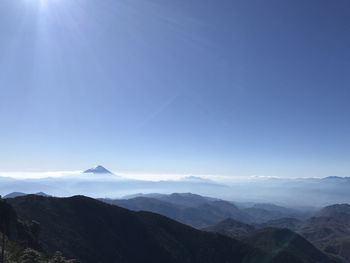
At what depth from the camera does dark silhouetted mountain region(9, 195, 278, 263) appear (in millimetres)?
141375

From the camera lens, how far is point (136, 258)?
6171 inches

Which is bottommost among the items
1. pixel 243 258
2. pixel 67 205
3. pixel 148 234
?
pixel 243 258

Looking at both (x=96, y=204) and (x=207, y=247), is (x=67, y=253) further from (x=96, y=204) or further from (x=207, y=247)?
(x=207, y=247)

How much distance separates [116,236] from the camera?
163250 millimetres

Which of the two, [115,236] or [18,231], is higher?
[18,231]

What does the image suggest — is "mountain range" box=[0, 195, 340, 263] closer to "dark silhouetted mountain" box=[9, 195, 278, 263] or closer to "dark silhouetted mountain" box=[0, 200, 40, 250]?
"dark silhouetted mountain" box=[9, 195, 278, 263]

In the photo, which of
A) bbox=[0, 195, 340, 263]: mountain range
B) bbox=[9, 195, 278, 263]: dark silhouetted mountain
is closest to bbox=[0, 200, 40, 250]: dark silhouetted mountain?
bbox=[9, 195, 278, 263]: dark silhouetted mountain

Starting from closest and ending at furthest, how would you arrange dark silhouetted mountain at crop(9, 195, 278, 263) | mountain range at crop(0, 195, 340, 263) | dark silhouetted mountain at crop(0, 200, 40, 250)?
dark silhouetted mountain at crop(0, 200, 40, 250), mountain range at crop(0, 195, 340, 263), dark silhouetted mountain at crop(9, 195, 278, 263)

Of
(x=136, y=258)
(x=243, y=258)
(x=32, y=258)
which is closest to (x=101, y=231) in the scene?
(x=136, y=258)

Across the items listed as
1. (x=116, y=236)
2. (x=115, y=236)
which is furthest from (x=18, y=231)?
(x=116, y=236)

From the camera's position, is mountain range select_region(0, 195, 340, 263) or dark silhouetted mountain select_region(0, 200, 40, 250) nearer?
dark silhouetted mountain select_region(0, 200, 40, 250)

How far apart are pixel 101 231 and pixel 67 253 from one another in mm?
32829

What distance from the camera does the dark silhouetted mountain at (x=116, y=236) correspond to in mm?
141375

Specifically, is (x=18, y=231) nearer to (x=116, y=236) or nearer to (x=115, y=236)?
(x=115, y=236)
